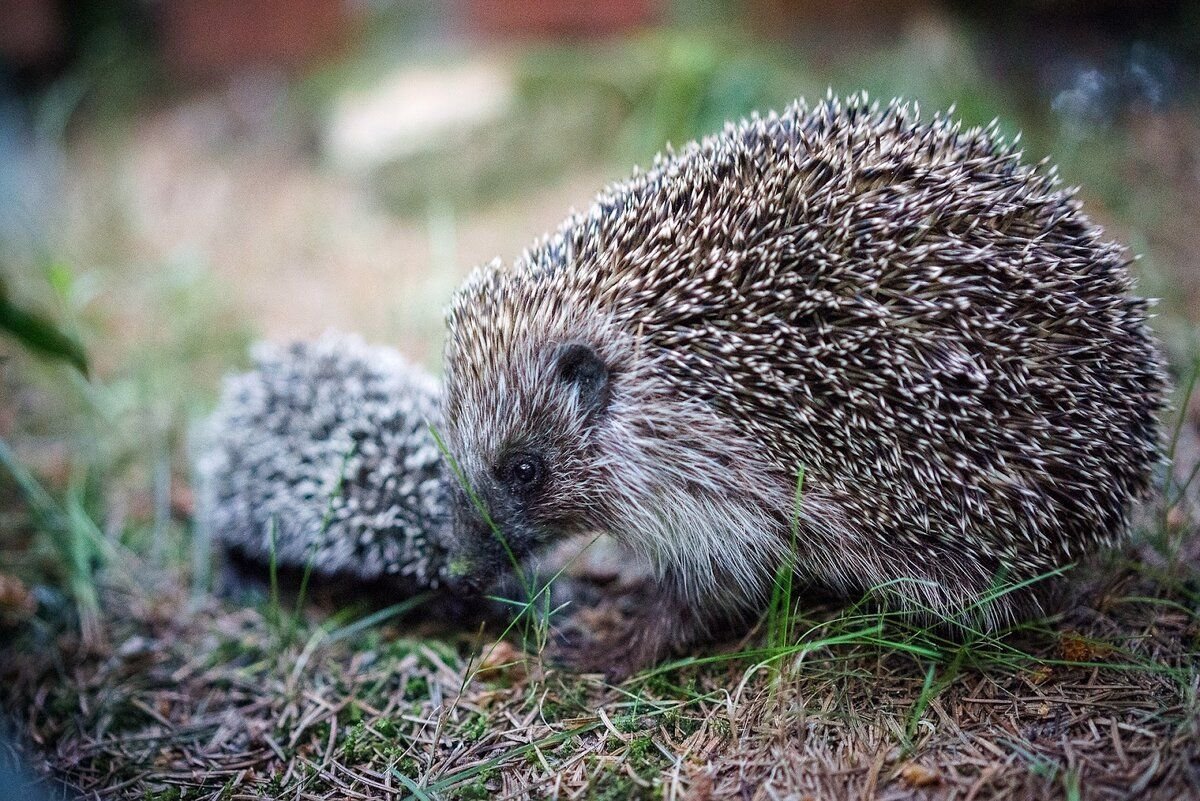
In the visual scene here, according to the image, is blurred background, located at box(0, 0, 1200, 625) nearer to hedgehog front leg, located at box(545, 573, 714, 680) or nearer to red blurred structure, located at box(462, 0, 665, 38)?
red blurred structure, located at box(462, 0, 665, 38)

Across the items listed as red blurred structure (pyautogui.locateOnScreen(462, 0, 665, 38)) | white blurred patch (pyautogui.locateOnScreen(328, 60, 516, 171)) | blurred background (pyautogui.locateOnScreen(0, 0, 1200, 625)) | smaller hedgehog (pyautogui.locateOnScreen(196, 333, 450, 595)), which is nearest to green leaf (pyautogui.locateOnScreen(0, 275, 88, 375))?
smaller hedgehog (pyautogui.locateOnScreen(196, 333, 450, 595))

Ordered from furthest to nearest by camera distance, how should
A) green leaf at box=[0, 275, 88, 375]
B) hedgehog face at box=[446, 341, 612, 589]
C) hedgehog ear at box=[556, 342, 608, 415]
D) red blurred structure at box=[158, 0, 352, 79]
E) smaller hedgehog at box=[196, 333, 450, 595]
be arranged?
red blurred structure at box=[158, 0, 352, 79] < smaller hedgehog at box=[196, 333, 450, 595] < hedgehog face at box=[446, 341, 612, 589] < hedgehog ear at box=[556, 342, 608, 415] < green leaf at box=[0, 275, 88, 375]

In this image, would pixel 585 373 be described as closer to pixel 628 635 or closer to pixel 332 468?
pixel 628 635

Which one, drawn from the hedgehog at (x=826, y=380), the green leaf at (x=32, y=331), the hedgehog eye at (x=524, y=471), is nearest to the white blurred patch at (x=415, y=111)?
the hedgehog at (x=826, y=380)

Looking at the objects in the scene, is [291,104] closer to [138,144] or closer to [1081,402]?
[138,144]

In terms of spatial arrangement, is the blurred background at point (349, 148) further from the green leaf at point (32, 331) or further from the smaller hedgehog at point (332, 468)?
the green leaf at point (32, 331)

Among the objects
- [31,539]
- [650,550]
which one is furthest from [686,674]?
[31,539]

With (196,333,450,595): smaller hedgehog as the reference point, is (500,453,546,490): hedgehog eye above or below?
above
